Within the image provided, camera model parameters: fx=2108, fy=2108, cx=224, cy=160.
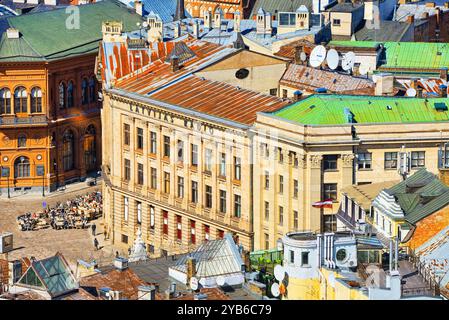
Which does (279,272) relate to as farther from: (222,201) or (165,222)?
(165,222)

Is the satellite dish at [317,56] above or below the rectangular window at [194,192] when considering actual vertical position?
above

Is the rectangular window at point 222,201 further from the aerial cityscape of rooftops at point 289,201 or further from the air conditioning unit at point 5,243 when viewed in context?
the air conditioning unit at point 5,243

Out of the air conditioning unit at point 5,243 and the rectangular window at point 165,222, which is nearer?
the air conditioning unit at point 5,243

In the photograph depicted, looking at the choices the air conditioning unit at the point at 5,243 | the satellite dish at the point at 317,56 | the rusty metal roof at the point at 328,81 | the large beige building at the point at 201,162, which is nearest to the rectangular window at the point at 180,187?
the large beige building at the point at 201,162

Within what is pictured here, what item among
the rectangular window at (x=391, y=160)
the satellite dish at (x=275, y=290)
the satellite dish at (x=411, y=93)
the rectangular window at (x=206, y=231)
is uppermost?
the satellite dish at (x=411, y=93)

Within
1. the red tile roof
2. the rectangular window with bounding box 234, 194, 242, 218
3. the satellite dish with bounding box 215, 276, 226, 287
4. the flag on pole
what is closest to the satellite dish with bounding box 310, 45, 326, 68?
the red tile roof
